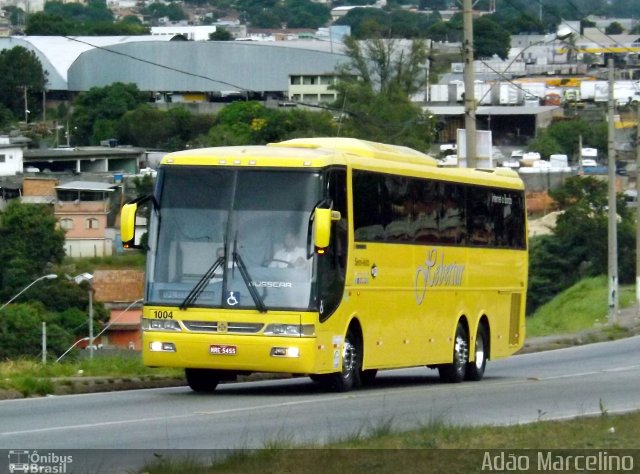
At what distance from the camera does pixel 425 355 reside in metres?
21.3

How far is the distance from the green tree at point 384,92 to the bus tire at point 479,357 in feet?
182

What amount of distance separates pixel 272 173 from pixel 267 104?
355ft

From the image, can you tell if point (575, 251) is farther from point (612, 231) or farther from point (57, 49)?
point (57, 49)

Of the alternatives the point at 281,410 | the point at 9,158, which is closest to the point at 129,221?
the point at 281,410

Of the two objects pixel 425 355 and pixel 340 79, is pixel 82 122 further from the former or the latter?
pixel 425 355

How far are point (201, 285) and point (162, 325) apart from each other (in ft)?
2.18

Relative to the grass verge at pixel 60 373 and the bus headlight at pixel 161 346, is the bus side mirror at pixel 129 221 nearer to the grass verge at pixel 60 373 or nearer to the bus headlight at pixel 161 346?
the bus headlight at pixel 161 346

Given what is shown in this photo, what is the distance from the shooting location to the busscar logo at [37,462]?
1115cm

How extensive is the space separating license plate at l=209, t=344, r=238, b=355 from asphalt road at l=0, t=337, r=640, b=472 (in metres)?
0.54

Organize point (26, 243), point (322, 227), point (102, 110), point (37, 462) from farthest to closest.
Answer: point (102, 110)
point (26, 243)
point (322, 227)
point (37, 462)

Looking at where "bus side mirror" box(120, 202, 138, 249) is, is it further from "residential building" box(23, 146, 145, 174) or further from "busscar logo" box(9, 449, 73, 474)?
"residential building" box(23, 146, 145, 174)

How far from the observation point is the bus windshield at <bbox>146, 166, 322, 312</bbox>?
698 inches

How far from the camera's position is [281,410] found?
53.6 ft

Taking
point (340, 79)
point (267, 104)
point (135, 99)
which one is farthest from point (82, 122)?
point (340, 79)
